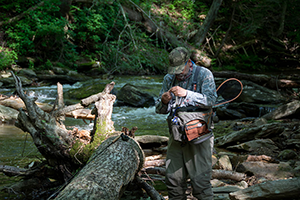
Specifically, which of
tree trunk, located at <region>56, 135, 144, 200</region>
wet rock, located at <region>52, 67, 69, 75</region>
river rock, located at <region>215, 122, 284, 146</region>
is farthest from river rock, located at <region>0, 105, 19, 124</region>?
wet rock, located at <region>52, 67, 69, 75</region>

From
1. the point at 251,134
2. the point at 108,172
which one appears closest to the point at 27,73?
the point at 251,134

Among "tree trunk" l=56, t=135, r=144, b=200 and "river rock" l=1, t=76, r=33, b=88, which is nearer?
"tree trunk" l=56, t=135, r=144, b=200

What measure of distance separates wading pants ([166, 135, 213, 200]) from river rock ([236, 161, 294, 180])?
5.22 feet

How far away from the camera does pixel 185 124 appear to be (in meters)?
2.65

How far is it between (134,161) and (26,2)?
15.3 m

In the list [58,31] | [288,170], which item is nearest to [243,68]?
[58,31]

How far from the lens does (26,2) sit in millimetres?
15234

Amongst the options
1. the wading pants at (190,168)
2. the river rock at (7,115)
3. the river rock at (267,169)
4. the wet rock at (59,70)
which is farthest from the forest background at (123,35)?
the wading pants at (190,168)

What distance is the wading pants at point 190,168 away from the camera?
2748 millimetres

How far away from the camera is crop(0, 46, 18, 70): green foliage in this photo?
1249 cm

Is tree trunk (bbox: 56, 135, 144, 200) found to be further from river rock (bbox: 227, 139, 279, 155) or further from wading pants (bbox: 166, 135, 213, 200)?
river rock (bbox: 227, 139, 279, 155)

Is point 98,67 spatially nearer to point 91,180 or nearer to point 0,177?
point 0,177

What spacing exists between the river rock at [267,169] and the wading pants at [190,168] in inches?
62.6

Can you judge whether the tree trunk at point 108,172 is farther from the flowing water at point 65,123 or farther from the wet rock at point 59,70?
the wet rock at point 59,70
